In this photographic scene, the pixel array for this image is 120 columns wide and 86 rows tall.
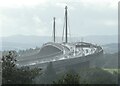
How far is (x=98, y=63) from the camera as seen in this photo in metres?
118

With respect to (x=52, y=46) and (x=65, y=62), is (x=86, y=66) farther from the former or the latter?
(x=52, y=46)

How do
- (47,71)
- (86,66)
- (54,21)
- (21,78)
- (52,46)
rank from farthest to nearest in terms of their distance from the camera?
(54,21) → (52,46) → (86,66) → (47,71) → (21,78)

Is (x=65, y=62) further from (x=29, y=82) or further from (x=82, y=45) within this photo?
(x=29, y=82)

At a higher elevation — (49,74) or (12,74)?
(12,74)

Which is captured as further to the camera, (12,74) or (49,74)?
(49,74)

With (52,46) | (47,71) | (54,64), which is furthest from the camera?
(52,46)

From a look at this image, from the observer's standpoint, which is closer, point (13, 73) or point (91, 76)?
point (13, 73)

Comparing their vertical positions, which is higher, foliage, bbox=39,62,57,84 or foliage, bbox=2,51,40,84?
foliage, bbox=2,51,40,84

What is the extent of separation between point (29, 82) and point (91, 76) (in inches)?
1767

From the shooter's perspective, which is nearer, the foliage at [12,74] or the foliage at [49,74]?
the foliage at [12,74]

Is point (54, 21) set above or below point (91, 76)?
above

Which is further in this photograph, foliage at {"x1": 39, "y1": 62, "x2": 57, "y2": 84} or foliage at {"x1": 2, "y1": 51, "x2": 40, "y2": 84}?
foliage at {"x1": 39, "y1": 62, "x2": 57, "y2": 84}

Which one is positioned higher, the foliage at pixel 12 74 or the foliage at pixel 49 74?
the foliage at pixel 12 74

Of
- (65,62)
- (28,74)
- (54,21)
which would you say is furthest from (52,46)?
(28,74)
